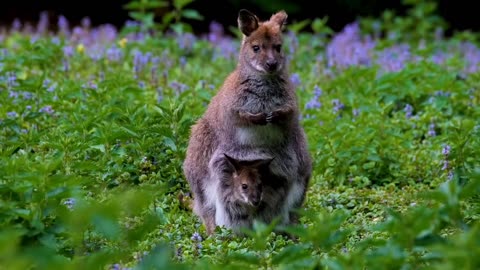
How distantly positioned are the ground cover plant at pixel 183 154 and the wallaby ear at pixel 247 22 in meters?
0.82

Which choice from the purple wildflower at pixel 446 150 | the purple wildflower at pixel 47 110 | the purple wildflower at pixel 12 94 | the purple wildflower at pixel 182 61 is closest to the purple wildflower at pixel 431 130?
the purple wildflower at pixel 446 150

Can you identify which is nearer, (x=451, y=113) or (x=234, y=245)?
(x=234, y=245)

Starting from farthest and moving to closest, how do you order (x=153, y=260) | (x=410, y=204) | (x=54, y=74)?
1. (x=54, y=74)
2. (x=410, y=204)
3. (x=153, y=260)

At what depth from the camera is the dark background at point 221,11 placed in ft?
49.1

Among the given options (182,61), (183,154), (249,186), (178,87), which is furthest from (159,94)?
(249,186)

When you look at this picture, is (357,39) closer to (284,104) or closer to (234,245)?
(284,104)

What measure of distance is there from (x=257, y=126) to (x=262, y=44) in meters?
0.62

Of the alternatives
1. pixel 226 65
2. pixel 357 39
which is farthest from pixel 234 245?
pixel 357 39

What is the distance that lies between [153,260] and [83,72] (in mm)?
6134

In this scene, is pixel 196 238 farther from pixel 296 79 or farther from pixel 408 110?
pixel 296 79

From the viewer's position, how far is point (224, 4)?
15211 millimetres

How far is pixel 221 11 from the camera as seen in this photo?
50.5 feet

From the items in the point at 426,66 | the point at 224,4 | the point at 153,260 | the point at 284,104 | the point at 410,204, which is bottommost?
the point at 153,260

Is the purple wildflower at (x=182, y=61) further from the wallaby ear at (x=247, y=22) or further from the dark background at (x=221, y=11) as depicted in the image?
the dark background at (x=221, y=11)
